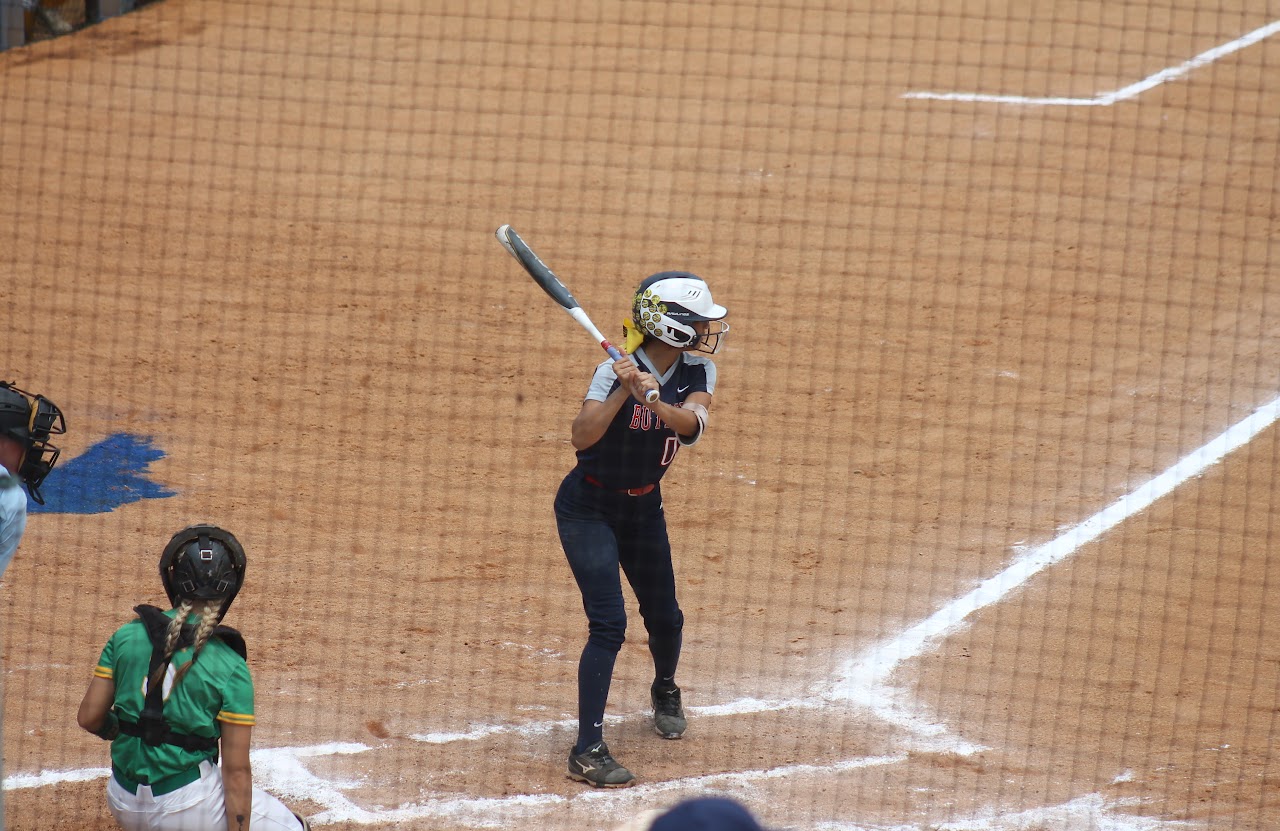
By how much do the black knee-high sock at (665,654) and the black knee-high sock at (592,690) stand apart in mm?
391

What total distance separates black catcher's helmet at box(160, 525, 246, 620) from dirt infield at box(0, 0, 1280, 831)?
140cm

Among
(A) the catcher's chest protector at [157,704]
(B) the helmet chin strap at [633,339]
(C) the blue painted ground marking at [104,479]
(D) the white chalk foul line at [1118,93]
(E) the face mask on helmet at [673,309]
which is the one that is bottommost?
(A) the catcher's chest protector at [157,704]

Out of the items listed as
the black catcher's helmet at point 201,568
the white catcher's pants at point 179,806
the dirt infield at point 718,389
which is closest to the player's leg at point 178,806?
the white catcher's pants at point 179,806

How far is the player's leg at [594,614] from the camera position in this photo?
489 centimetres

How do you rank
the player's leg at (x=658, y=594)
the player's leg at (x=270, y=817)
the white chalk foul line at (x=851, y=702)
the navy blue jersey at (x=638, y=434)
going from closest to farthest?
the player's leg at (x=270, y=817) < the white chalk foul line at (x=851, y=702) < the navy blue jersey at (x=638, y=434) < the player's leg at (x=658, y=594)

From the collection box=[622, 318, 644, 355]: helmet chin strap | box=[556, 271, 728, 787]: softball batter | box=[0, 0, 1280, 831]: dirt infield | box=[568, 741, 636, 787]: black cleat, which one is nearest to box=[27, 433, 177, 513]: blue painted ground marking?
box=[0, 0, 1280, 831]: dirt infield

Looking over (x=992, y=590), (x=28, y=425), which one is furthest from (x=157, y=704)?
(x=992, y=590)

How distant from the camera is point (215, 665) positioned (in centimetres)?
355

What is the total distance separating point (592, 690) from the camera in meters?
4.94

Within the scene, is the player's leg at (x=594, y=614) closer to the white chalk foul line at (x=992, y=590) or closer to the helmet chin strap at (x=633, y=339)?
the helmet chin strap at (x=633, y=339)

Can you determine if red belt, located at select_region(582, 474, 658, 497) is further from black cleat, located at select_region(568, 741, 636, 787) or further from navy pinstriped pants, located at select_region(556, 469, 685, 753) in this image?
black cleat, located at select_region(568, 741, 636, 787)

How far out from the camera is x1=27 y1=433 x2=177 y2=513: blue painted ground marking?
7277 millimetres

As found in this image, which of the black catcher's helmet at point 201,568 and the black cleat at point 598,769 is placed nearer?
the black catcher's helmet at point 201,568

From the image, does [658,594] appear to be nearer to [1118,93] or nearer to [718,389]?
[718,389]
